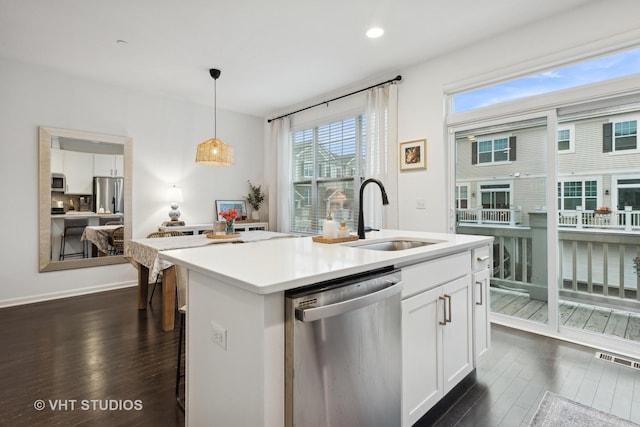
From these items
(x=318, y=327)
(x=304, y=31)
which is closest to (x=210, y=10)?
(x=304, y=31)

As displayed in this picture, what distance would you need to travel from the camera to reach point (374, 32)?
2982 mm

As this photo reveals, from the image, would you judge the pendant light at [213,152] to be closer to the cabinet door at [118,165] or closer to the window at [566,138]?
the cabinet door at [118,165]

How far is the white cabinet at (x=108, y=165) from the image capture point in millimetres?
4195

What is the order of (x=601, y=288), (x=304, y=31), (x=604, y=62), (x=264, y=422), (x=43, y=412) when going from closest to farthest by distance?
(x=264, y=422) < (x=43, y=412) < (x=604, y=62) < (x=601, y=288) < (x=304, y=31)

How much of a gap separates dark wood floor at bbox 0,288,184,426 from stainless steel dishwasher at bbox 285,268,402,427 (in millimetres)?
1047

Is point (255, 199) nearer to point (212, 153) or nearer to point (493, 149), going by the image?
point (212, 153)

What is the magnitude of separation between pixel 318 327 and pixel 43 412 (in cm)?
182

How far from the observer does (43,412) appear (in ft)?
5.85

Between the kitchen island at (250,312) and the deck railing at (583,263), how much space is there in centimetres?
174

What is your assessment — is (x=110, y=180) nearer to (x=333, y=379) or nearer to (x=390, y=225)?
(x=390, y=225)

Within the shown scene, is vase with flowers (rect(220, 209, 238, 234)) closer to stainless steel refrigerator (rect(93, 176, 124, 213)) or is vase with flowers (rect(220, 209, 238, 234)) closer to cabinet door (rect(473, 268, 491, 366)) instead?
stainless steel refrigerator (rect(93, 176, 124, 213))

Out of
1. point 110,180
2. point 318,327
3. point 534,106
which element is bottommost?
point 318,327

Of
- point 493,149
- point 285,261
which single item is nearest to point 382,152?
point 493,149

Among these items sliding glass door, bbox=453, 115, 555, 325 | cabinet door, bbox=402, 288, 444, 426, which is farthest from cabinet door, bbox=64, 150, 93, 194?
sliding glass door, bbox=453, 115, 555, 325
